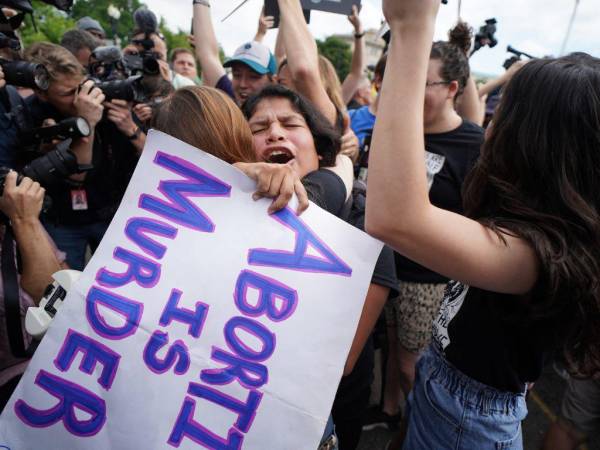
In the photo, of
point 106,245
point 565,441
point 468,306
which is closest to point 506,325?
point 468,306

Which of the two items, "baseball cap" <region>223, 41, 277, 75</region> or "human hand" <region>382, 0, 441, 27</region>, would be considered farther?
"baseball cap" <region>223, 41, 277, 75</region>

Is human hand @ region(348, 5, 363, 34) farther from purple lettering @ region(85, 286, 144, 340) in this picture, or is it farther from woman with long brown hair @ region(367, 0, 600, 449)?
purple lettering @ region(85, 286, 144, 340)

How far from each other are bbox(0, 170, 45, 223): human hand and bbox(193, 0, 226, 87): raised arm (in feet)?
4.28

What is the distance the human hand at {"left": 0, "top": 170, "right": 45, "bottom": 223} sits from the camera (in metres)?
1.38

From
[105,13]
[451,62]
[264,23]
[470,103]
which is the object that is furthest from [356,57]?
[105,13]

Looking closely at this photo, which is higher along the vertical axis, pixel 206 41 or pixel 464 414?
pixel 206 41

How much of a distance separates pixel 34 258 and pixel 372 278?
1.20 m

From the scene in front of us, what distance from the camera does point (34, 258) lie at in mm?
1335

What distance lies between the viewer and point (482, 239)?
2.58 ft

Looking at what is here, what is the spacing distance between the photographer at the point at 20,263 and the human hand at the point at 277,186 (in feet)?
2.95

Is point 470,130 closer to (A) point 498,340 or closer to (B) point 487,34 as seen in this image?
(A) point 498,340

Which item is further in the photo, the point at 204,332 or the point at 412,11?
the point at 204,332

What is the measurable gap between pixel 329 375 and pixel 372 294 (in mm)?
412

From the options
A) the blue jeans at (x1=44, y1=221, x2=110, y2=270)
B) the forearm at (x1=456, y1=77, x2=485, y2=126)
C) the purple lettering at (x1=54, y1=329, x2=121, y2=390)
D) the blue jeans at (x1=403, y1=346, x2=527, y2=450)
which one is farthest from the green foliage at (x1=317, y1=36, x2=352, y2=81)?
the purple lettering at (x1=54, y1=329, x2=121, y2=390)
